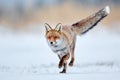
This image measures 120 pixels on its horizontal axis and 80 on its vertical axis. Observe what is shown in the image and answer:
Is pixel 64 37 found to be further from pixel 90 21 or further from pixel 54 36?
pixel 90 21

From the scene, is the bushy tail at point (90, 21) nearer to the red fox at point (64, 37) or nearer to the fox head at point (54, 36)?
the red fox at point (64, 37)

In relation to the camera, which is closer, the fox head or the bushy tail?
the fox head

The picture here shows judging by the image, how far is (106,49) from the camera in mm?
12688

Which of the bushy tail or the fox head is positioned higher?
the bushy tail

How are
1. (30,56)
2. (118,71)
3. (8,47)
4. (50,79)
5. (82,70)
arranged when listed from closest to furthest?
(50,79), (118,71), (82,70), (30,56), (8,47)

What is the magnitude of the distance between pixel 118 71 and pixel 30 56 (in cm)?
391

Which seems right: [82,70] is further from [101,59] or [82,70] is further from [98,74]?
[101,59]

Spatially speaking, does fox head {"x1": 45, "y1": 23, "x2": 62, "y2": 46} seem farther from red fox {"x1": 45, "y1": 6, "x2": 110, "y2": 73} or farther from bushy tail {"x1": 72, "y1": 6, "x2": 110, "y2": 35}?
bushy tail {"x1": 72, "y1": 6, "x2": 110, "y2": 35}

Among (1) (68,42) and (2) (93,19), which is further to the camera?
(2) (93,19)

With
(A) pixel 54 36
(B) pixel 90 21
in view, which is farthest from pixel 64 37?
(B) pixel 90 21

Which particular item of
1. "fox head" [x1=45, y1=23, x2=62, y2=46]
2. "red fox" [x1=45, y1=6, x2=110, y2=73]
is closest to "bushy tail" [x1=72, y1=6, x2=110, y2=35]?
"red fox" [x1=45, y1=6, x2=110, y2=73]

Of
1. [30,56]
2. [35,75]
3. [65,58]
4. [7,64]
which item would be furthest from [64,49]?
[30,56]

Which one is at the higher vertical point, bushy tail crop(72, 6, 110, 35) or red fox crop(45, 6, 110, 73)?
bushy tail crop(72, 6, 110, 35)

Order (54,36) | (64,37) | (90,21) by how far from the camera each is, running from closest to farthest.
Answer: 1. (54,36)
2. (64,37)
3. (90,21)
